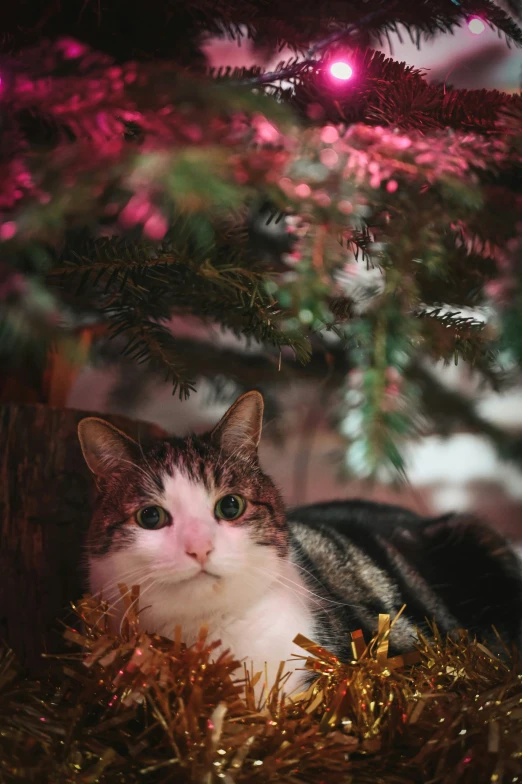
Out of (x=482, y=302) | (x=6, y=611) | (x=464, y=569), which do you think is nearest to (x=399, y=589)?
(x=464, y=569)

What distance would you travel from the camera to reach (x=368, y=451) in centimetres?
42

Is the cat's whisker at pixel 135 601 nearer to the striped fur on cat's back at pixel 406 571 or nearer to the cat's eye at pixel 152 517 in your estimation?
the cat's eye at pixel 152 517

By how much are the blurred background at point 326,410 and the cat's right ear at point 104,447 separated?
26 centimetres

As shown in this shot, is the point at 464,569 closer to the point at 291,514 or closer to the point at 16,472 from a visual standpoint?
the point at 291,514

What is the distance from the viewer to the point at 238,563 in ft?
2.22

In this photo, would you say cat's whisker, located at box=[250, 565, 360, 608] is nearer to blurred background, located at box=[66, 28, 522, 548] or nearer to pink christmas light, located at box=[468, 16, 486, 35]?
blurred background, located at box=[66, 28, 522, 548]

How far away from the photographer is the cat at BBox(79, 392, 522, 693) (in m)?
0.68

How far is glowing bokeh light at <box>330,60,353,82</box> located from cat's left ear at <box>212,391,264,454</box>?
38cm

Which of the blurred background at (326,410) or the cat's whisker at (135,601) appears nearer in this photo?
the cat's whisker at (135,601)

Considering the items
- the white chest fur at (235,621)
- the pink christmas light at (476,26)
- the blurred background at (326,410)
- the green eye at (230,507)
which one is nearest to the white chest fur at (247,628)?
the white chest fur at (235,621)

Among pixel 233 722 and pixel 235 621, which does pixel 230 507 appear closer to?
pixel 235 621

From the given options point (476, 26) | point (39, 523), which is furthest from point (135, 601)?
point (476, 26)

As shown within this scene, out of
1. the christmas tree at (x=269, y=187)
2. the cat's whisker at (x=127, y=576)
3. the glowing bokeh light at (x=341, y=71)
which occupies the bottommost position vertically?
the cat's whisker at (x=127, y=576)

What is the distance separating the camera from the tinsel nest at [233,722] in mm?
498
